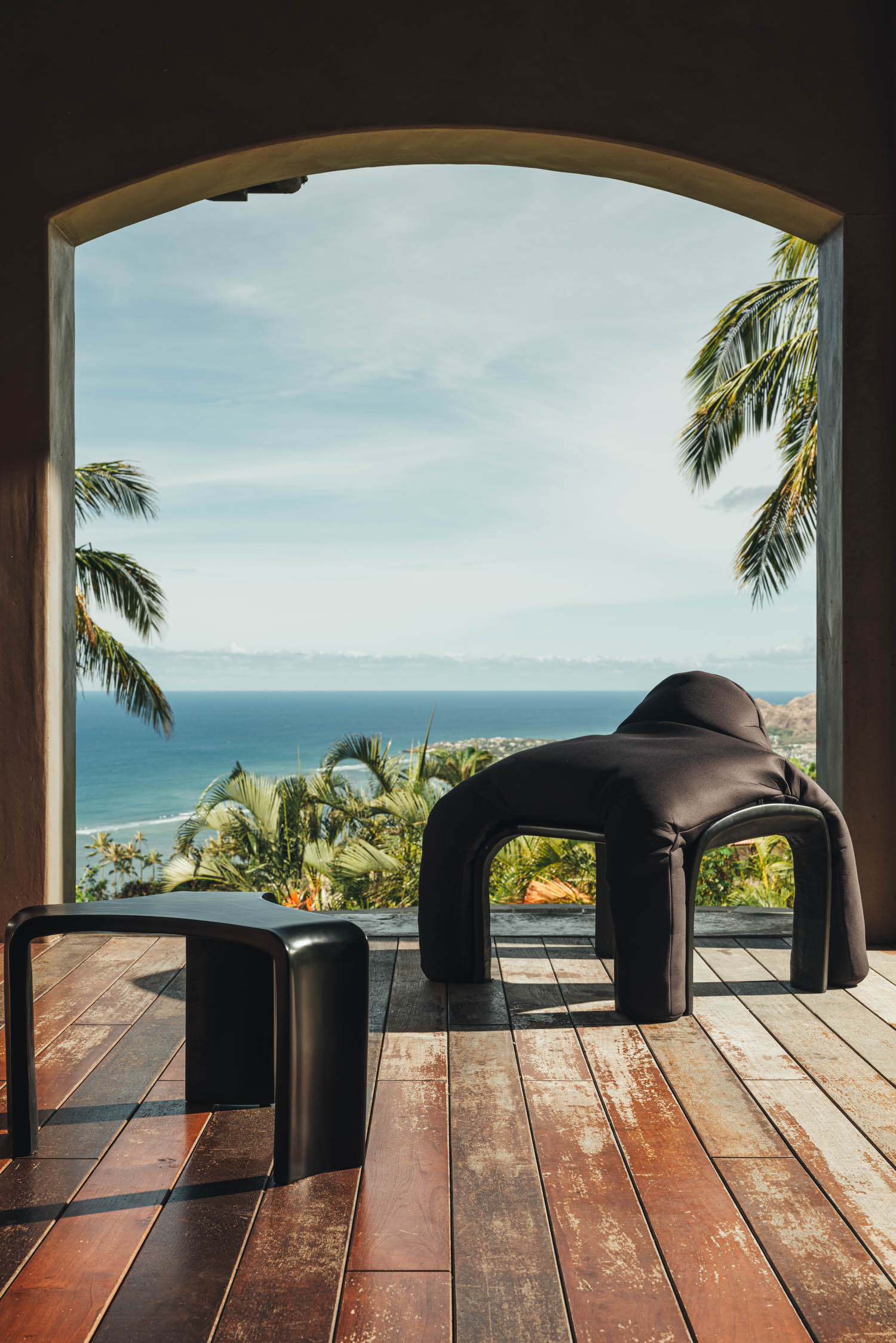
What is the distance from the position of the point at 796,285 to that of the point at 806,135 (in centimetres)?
715

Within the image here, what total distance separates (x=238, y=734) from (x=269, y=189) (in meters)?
58.3

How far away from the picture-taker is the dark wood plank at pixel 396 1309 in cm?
146

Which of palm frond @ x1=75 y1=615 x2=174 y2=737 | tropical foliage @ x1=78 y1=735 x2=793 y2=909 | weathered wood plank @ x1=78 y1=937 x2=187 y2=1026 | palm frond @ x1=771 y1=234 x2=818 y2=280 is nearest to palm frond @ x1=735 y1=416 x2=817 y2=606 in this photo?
palm frond @ x1=771 y1=234 x2=818 y2=280

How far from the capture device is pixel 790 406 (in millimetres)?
10875

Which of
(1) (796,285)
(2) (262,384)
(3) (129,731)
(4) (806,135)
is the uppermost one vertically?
(2) (262,384)

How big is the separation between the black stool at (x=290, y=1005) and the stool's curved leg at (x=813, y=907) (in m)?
1.74

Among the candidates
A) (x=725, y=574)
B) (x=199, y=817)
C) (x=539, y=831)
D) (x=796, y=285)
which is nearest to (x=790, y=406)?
(x=796, y=285)

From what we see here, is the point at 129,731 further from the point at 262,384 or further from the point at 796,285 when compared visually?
the point at 796,285

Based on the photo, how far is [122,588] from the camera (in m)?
12.4

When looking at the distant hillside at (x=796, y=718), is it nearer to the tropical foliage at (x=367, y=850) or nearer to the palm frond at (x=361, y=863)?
the tropical foliage at (x=367, y=850)

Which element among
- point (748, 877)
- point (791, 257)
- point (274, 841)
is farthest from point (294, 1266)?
point (791, 257)

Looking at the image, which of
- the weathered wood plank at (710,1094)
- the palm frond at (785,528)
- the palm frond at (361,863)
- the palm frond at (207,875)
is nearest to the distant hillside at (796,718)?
the palm frond at (785,528)

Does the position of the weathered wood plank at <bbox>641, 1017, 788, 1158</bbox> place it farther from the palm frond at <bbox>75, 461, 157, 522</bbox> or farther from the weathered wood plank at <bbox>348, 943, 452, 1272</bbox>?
the palm frond at <bbox>75, 461, 157, 522</bbox>

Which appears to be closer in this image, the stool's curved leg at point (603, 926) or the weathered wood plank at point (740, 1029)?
the weathered wood plank at point (740, 1029)
